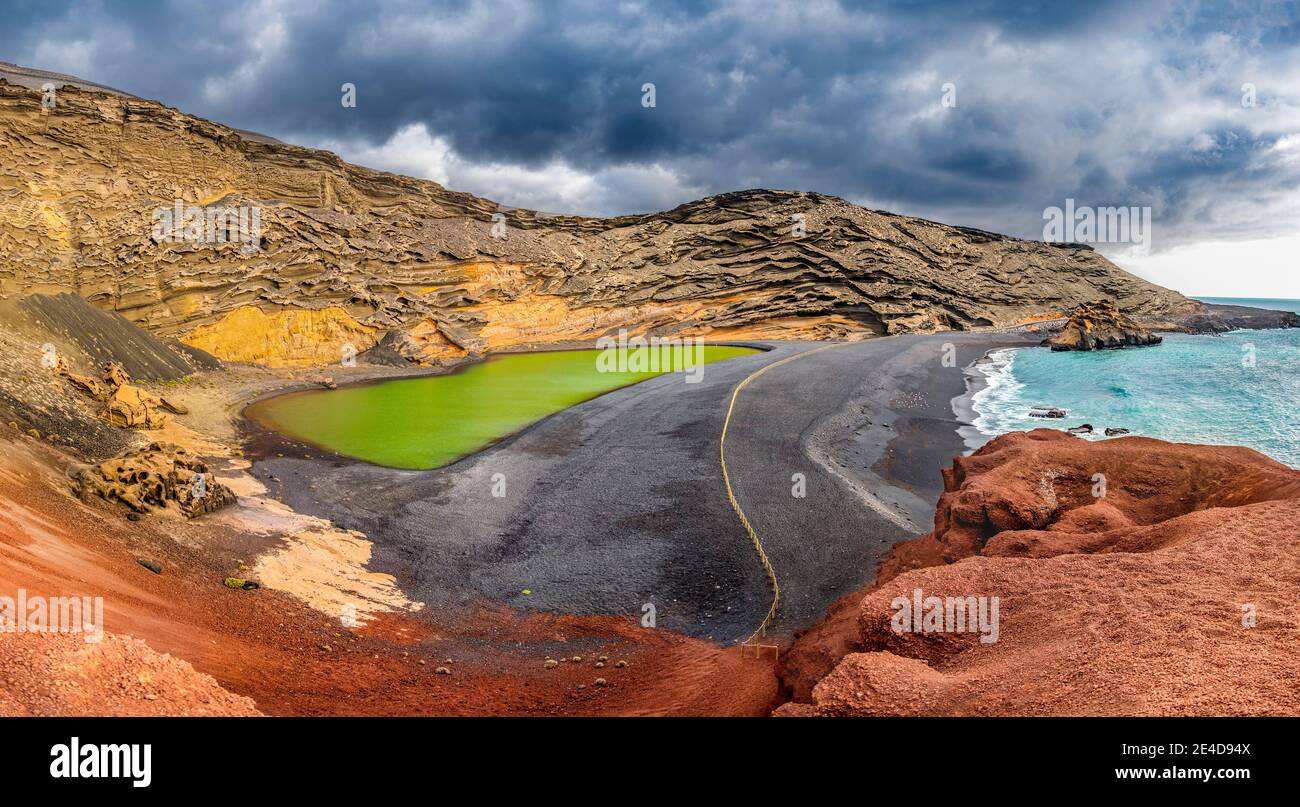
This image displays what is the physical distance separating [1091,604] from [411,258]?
4401 centimetres

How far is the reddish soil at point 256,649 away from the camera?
4938 millimetres

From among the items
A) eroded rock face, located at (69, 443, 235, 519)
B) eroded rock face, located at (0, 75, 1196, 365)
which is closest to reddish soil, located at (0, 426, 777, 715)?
eroded rock face, located at (69, 443, 235, 519)

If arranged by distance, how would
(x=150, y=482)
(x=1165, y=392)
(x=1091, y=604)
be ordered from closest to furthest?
1. (x=1091, y=604)
2. (x=150, y=482)
3. (x=1165, y=392)

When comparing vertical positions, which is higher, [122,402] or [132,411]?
[122,402]

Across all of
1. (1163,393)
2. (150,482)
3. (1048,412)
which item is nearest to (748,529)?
(150,482)

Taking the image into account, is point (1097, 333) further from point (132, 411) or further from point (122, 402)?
point (122, 402)

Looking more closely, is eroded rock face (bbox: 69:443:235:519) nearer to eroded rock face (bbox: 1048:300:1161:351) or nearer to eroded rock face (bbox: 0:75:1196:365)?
eroded rock face (bbox: 0:75:1196:365)

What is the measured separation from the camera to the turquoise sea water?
23.3 m

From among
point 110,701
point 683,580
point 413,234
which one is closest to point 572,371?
point 413,234

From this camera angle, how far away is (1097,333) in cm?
5075

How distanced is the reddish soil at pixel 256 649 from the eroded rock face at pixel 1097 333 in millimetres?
52609

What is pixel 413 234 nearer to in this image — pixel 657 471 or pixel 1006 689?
pixel 657 471

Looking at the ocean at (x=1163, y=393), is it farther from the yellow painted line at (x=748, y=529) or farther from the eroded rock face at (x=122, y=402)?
the eroded rock face at (x=122, y=402)

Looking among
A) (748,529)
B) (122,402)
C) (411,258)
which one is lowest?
(748,529)
